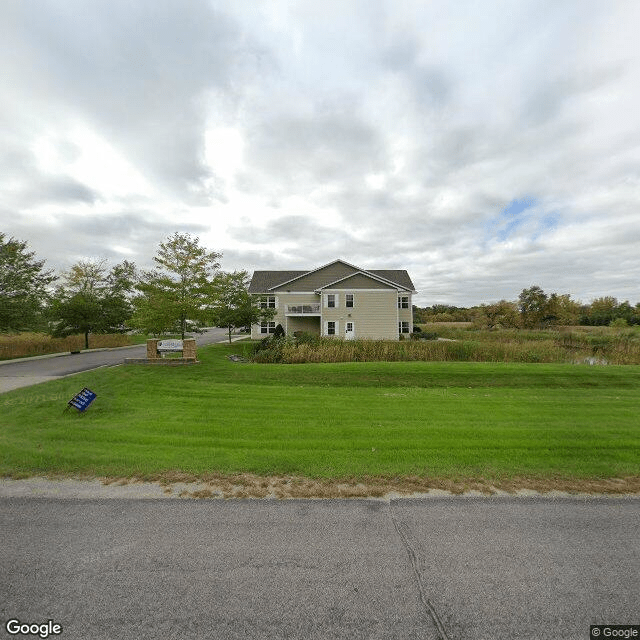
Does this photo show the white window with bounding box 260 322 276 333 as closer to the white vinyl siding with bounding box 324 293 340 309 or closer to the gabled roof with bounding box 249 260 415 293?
the gabled roof with bounding box 249 260 415 293

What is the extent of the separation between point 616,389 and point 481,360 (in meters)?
6.03

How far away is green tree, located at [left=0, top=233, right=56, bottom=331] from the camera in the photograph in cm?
1880

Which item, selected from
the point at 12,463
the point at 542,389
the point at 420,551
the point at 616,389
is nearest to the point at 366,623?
the point at 420,551

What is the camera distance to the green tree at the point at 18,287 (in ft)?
61.7

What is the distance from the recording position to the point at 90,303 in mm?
25250

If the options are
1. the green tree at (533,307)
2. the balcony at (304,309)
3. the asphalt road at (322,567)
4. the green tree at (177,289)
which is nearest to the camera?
the asphalt road at (322,567)

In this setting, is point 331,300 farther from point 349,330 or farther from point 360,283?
point 349,330

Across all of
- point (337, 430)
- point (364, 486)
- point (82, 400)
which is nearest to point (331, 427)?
point (337, 430)

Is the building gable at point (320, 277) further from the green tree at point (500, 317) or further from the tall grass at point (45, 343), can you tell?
the green tree at point (500, 317)

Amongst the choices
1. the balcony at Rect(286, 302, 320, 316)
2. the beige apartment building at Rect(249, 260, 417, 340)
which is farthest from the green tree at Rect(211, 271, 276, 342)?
the balcony at Rect(286, 302, 320, 316)

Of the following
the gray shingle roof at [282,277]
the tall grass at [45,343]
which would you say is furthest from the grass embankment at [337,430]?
the gray shingle roof at [282,277]

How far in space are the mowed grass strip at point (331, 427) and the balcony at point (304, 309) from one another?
64.9 feet

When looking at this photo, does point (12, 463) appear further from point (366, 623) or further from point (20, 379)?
point (20, 379)

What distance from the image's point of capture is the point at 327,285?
3052 cm
